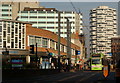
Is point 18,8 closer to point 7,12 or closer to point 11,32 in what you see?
point 7,12

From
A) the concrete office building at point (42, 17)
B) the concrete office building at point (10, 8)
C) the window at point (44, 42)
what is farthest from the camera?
the concrete office building at point (42, 17)

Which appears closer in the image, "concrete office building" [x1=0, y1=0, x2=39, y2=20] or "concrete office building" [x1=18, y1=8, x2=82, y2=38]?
"concrete office building" [x1=0, y1=0, x2=39, y2=20]

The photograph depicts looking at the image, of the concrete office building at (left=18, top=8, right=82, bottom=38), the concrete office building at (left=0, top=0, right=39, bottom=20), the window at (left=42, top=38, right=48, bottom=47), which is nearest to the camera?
the window at (left=42, top=38, right=48, bottom=47)

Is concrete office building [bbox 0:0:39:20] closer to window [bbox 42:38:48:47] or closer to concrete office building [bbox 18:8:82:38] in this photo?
concrete office building [bbox 18:8:82:38]

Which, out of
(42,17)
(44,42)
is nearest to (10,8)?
(42,17)

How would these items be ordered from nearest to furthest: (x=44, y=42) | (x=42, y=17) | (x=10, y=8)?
1. (x=44, y=42)
2. (x=10, y=8)
3. (x=42, y=17)

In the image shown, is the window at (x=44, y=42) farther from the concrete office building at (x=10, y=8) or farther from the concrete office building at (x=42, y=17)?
the concrete office building at (x=10, y=8)

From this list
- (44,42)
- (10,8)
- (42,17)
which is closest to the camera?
(44,42)

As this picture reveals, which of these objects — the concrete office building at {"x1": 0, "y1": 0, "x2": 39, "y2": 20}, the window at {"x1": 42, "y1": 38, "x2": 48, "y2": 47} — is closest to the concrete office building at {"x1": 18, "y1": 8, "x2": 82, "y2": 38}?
the concrete office building at {"x1": 0, "y1": 0, "x2": 39, "y2": 20}

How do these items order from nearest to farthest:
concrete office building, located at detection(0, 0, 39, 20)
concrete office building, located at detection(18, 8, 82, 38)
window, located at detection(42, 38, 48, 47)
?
window, located at detection(42, 38, 48, 47)
concrete office building, located at detection(0, 0, 39, 20)
concrete office building, located at detection(18, 8, 82, 38)

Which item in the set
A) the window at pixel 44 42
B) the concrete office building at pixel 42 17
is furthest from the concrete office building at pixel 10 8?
the window at pixel 44 42

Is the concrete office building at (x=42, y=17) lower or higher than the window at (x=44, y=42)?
higher

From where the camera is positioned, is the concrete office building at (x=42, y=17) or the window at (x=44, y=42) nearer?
the window at (x=44, y=42)

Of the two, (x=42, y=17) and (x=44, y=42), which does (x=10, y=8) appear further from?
(x=44, y=42)
